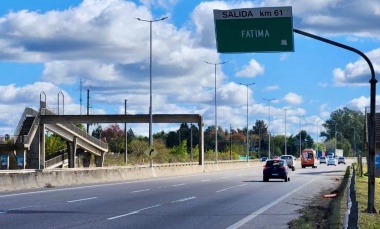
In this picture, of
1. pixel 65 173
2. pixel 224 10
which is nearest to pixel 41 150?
pixel 65 173

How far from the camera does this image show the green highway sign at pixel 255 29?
22.0 m

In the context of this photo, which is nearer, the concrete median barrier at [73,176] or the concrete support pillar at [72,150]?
the concrete median barrier at [73,176]

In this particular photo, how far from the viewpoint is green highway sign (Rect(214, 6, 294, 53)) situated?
72.3ft

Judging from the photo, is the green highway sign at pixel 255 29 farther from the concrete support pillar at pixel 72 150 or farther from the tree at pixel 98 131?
the tree at pixel 98 131

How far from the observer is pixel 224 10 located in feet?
75.2

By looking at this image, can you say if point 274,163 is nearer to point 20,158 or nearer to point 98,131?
point 20,158

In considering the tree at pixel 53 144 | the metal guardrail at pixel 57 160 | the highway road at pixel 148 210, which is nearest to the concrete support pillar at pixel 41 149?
the metal guardrail at pixel 57 160

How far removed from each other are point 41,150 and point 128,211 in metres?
59.0

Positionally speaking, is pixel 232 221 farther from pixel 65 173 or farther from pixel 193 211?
pixel 65 173

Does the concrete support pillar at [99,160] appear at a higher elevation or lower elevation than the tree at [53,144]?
lower

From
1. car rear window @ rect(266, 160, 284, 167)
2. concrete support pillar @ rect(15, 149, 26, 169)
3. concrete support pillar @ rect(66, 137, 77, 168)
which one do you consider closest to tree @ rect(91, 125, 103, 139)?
concrete support pillar @ rect(66, 137, 77, 168)

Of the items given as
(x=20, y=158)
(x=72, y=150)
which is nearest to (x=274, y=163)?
(x=20, y=158)

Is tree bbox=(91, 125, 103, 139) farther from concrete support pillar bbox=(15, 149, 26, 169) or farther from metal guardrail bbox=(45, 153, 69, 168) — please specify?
concrete support pillar bbox=(15, 149, 26, 169)

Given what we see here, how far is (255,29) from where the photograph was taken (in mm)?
22438
